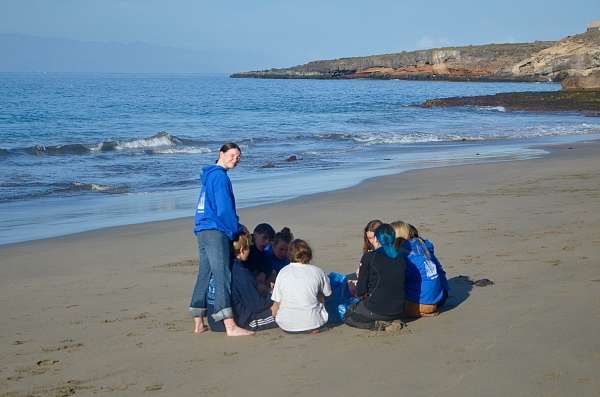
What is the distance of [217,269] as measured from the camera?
20.3 ft

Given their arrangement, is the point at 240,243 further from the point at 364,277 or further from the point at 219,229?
the point at 364,277

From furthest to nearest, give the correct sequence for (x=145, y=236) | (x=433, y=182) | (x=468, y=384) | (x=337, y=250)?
1. (x=433, y=182)
2. (x=145, y=236)
3. (x=337, y=250)
4. (x=468, y=384)

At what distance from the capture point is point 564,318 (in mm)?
5918

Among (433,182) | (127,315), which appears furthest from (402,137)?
(127,315)

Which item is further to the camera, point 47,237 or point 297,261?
point 47,237

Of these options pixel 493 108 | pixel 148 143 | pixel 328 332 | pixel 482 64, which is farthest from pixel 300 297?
pixel 482 64

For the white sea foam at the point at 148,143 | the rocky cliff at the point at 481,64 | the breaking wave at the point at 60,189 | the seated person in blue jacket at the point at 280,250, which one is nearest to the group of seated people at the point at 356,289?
the seated person in blue jacket at the point at 280,250

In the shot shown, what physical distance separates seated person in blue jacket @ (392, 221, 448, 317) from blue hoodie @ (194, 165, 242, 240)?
1.42 metres

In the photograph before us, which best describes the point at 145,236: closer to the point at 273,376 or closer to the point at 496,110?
the point at 273,376

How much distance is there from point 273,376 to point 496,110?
4318cm

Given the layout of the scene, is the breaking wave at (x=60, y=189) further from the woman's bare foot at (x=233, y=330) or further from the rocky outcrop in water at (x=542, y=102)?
the rocky outcrop in water at (x=542, y=102)

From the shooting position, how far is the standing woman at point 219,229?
612cm

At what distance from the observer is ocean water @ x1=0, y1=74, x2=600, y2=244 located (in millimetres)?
14336

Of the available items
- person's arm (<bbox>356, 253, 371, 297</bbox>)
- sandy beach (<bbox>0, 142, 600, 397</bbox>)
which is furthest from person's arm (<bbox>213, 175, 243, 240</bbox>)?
person's arm (<bbox>356, 253, 371, 297</bbox>)
